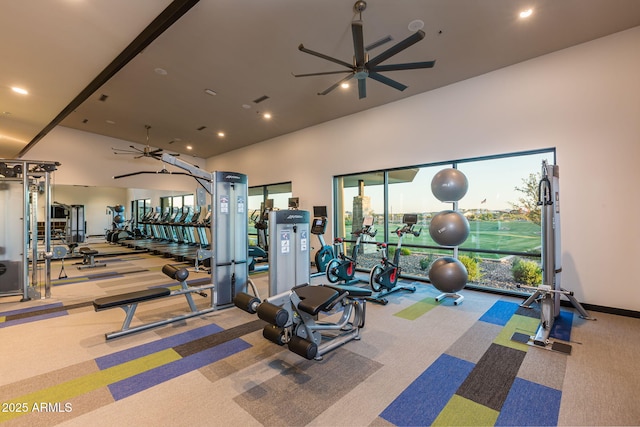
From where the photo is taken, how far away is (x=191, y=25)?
3635 millimetres

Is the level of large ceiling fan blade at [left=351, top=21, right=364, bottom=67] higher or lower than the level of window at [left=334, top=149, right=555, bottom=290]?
higher

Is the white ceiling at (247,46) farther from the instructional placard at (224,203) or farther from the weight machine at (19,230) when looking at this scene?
the instructional placard at (224,203)

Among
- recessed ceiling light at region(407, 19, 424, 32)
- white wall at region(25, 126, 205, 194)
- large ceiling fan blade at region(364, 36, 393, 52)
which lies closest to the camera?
recessed ceiling light at region(407, 19, 424, 32)

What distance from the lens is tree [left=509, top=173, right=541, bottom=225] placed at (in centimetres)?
458

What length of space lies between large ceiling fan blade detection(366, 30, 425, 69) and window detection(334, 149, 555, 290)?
108 inches

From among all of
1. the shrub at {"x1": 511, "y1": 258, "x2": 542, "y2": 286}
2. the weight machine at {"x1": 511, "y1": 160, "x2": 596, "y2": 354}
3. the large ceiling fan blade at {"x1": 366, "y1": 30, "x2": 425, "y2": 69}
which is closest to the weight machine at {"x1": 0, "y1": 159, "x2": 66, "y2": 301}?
the large ceiling fan blade at {"x1": 366, "y1": 30, "x2": 425, "y2": 69}

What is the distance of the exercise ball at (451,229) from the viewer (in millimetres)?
3973

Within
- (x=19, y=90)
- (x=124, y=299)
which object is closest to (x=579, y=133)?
(x=124, y=299)

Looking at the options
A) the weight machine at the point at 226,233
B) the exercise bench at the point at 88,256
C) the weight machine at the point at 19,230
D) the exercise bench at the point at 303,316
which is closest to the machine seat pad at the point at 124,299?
the weight machine at the point at 226,233

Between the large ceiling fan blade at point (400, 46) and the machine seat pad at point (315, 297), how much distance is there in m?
2.54

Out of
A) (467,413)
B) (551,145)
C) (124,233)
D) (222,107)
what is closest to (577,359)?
(467,413)

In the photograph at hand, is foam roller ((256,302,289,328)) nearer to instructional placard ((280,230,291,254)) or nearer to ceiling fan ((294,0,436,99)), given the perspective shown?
instructional placard ((280,230,291,254))

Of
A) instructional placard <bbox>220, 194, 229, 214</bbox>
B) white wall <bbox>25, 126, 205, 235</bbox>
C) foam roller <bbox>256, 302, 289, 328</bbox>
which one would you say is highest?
white wall <bbox>25, 126, 205, 235</bbox>

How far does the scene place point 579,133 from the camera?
4.01 metres
